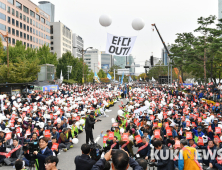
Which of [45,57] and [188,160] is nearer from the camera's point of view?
[188,160]

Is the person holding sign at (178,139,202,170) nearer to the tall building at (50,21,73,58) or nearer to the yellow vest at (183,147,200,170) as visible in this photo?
the yellow vest at (183,147,200,170)

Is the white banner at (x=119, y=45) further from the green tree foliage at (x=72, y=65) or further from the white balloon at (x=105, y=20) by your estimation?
the green tree foliage at (x=72, y=65)

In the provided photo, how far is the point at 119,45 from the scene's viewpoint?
9188 millimetres

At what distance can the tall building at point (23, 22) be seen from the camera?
58719 millimetres

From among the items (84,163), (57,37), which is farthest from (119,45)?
(57,37)

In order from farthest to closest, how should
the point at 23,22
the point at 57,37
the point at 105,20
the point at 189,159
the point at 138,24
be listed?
the point at 57,37 < the point at 23,22 < the point at 138,24 < the point at 105,20 < the point at 189,159

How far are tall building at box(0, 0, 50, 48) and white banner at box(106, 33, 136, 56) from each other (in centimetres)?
→ 5456

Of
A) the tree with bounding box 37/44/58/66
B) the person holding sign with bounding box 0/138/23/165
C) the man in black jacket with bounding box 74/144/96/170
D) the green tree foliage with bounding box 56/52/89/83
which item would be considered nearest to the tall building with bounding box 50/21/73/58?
the green tree foliage with bounding box 56/52/89/83

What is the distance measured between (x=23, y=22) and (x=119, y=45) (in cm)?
6927

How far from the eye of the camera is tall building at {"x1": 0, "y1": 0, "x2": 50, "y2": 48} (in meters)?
58.7

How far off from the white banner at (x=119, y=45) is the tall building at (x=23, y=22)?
5456 centimetres

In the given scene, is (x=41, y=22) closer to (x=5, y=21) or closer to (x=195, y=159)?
(x=5, y=21)

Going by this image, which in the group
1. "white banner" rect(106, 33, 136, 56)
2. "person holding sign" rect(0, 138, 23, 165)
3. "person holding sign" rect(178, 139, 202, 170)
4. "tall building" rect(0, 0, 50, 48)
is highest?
"tall building" rect(0, 0, 50, 48)

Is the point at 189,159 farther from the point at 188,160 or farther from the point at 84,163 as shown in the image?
the point at 84,163
